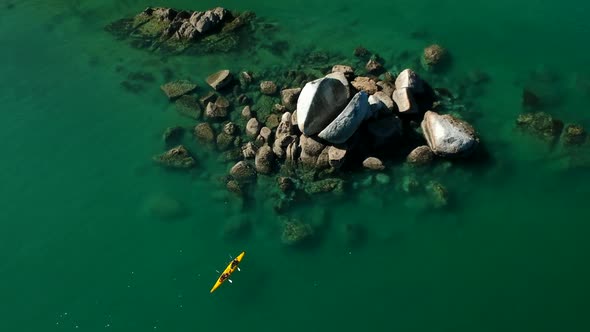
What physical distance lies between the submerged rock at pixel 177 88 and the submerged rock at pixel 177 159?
3257 mm

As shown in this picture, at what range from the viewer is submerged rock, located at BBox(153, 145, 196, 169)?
21.3 metres

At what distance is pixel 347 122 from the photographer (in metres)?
19.6

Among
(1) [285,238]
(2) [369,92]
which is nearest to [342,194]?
(1) [285,238]

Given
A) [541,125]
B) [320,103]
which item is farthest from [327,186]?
[541,125]

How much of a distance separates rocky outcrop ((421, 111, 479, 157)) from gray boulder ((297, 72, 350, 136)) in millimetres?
3383

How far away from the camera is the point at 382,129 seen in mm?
20484

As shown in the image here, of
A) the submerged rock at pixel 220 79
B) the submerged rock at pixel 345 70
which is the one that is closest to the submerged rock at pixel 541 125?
the submerged rock at pixel 345 70

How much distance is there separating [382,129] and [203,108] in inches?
299

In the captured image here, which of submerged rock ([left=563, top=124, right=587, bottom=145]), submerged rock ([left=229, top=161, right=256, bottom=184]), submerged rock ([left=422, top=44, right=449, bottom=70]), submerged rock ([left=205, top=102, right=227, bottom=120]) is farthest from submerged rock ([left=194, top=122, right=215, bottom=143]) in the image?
submerged rock ([left=563, top=124, right=587, bottom=145])

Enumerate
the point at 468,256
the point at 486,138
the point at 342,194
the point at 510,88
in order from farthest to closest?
the point at 510,88
the point at 486,138
the point at 342,194
the point at 468,256

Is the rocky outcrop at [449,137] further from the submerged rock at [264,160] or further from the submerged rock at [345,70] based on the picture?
the submerged rock at [264,160]

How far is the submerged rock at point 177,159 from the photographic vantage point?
21312 mm

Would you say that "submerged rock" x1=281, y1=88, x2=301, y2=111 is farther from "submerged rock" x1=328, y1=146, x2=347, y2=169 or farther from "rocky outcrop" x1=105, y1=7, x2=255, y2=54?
"rocky outcrop" x1=105, y1=7, x2=255, y2=54

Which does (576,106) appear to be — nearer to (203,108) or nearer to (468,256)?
(468,256)
